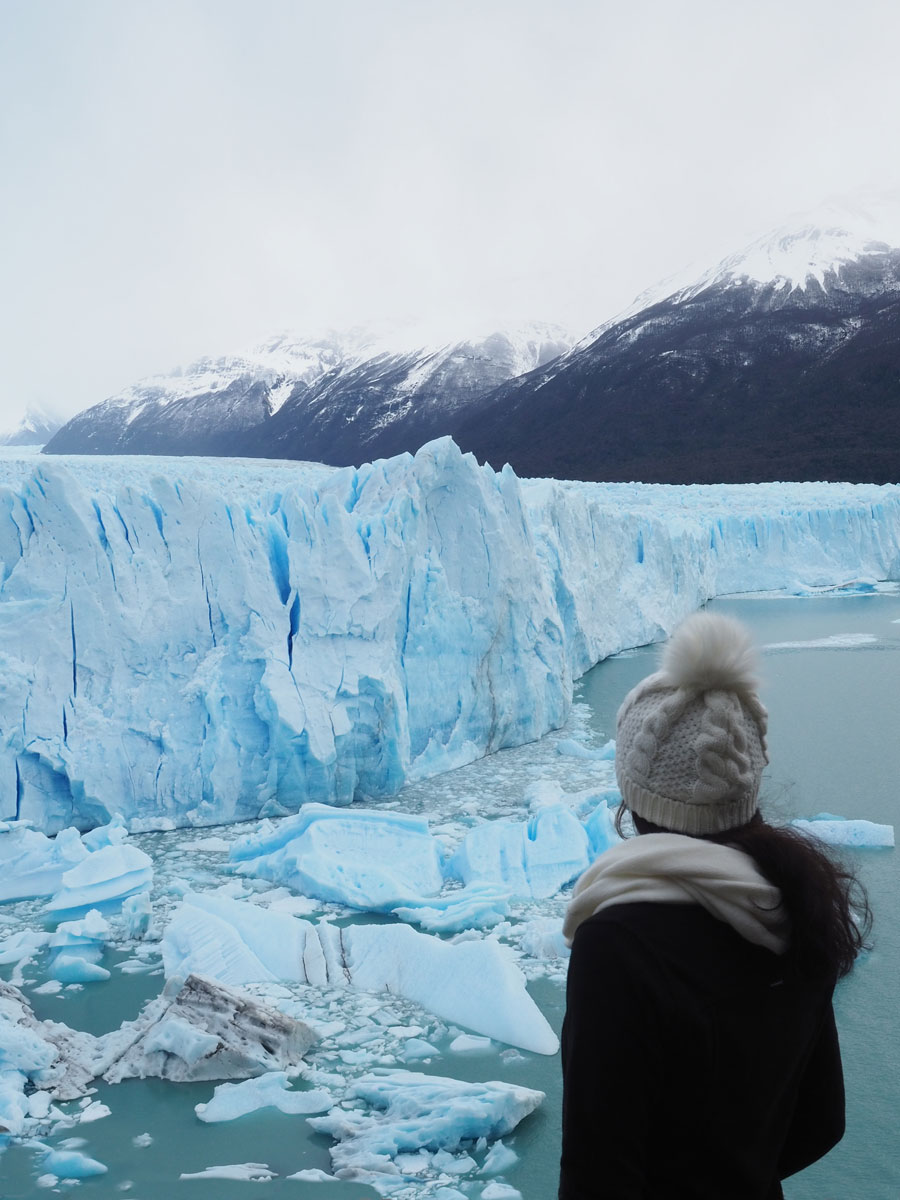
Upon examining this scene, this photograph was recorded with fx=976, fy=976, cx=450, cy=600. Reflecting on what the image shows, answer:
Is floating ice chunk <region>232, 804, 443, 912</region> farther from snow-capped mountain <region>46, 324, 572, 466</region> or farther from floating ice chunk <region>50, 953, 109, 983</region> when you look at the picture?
snow-capped mountain <region>46, 324, 572, 466</region>

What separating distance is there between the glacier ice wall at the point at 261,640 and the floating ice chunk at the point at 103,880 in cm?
83

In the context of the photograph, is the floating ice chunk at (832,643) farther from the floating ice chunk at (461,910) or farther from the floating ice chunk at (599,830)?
the floating ice chunk at (461,910)

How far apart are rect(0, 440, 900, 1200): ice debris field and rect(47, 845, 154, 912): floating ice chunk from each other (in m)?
0.01

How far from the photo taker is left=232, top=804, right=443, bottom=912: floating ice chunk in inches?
170

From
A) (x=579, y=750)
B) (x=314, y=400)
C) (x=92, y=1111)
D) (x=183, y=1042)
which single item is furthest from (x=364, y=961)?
(x=314, y=400)

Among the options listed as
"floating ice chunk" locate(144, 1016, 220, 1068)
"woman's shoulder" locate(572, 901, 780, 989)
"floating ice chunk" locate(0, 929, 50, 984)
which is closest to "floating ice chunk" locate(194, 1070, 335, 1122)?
"floating ice chunk" locate(144, 1016, 220, 1068)

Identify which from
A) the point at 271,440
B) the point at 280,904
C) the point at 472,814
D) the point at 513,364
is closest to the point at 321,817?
the point at 280,904

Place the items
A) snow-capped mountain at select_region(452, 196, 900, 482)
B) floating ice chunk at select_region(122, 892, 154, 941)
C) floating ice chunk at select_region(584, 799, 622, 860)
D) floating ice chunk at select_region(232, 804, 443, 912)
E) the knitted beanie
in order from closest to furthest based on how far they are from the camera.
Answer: the knitted beanie < floating ice chunk at select_region(122, 892, 154, 941) < floating ice chunk at select_region(232, 804, 443, 912) < floating ice chunk at select_region(584, 799, 622, 860) < snow-capped mountain at select_region(452, 196, 900, 482)

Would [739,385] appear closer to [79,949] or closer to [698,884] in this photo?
[79,949]

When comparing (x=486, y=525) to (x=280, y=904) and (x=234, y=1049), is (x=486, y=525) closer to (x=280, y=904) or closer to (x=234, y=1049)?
(x=280, y=904)

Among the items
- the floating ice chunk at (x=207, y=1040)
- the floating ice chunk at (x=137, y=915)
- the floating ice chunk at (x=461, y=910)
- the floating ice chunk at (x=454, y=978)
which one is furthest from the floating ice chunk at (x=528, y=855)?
the floating ice chunk at (x=207, y=1040)

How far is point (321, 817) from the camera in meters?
4.77

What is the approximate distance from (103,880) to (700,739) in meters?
3.85

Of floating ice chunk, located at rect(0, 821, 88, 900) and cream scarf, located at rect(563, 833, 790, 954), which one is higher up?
cream scarf, located at rect(563, 833, 790, 954)
